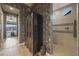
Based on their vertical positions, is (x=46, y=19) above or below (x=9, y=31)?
above

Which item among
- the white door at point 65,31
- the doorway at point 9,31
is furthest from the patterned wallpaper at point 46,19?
the doorway at point 9,31

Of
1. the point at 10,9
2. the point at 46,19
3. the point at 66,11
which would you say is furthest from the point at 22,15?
the point at 66,11

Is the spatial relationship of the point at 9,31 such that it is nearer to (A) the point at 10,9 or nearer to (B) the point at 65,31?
(A) the point at 10,9

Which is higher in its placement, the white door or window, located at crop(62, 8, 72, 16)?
window, located at crop(62, 8, 72, 16)

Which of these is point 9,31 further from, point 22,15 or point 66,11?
point 66,11

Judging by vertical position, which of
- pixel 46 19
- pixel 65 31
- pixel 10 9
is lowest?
pixel 65 31

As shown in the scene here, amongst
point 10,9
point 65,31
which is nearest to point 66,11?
point 65,31

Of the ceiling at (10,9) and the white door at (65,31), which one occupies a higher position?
the ceiling at (10,9)

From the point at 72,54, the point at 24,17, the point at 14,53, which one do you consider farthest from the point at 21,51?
the point at 72,54

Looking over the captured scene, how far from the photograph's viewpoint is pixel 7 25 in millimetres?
1684

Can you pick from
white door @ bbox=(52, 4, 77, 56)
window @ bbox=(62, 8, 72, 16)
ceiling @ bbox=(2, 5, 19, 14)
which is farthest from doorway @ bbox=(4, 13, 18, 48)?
window @ bbox=(62, 8, 72, 16)

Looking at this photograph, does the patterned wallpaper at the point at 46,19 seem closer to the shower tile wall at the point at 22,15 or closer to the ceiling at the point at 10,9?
the shower tile wall at the point at 22,15

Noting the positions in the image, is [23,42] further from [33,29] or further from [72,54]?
[72,54]

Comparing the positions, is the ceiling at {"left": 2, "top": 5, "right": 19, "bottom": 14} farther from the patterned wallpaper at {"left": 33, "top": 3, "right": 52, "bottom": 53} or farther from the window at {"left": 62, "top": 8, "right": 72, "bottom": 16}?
the window at {"left": 62, "top": 8, "right": 72, "bottom": 16}
